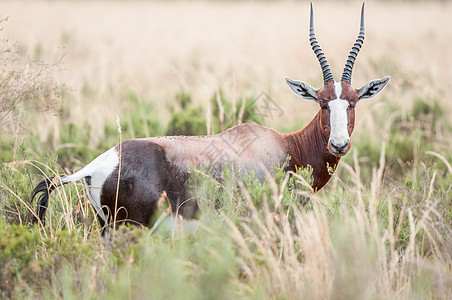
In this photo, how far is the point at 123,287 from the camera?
10.0 feet

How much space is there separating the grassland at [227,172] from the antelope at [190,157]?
20cm

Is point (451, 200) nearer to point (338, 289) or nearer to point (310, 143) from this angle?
point (310, 143)

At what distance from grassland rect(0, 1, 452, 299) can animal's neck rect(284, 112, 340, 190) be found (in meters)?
0.29

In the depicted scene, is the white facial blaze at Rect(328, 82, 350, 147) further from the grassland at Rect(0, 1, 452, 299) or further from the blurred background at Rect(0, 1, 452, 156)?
the blurred background at Rect(0, 1, 452, 156)

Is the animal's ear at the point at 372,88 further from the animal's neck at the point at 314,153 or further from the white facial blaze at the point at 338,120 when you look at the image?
the animal's neck at the point at 314,153

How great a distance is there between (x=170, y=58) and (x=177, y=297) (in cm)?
1237

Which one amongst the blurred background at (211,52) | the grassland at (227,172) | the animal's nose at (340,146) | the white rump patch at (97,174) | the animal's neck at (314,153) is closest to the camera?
the grassland at (227,172)

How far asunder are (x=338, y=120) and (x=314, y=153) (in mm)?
596

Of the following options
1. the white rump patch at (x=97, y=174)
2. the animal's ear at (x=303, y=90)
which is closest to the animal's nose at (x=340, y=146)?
the animal's ear at (x=303, y=90)

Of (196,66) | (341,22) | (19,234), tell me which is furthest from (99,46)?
(19,234)

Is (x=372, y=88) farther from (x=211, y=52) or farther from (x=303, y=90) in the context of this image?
(x=211, y=52)

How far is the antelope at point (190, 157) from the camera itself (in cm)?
434

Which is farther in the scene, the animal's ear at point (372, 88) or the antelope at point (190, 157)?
the animal's ear at point (372, 88)

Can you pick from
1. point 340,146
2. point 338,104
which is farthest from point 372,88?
point 340,146
